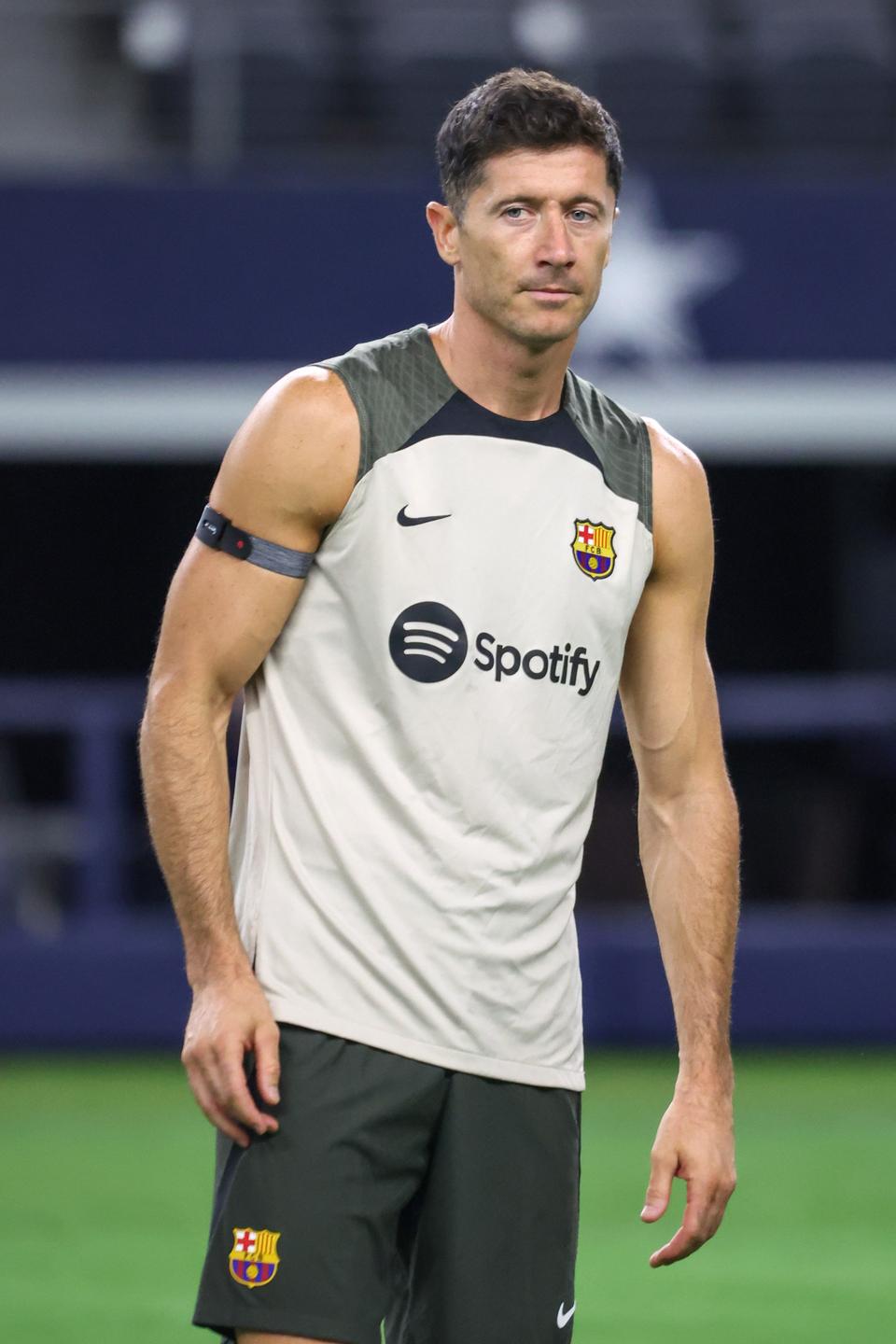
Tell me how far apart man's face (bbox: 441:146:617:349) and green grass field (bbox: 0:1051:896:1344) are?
3061 millimetres

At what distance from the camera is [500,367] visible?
3227 mm

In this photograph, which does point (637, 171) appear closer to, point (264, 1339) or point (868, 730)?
point (868, 730)

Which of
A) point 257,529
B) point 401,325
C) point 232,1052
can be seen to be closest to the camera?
point 232,1052

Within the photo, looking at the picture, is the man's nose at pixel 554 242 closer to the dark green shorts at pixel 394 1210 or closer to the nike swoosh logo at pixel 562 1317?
the dark green shorts at pixel 394 1210

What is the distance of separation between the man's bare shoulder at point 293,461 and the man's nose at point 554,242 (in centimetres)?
33

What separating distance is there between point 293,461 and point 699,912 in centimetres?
91

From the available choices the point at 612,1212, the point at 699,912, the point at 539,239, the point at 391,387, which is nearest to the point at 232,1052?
the point at 699,912

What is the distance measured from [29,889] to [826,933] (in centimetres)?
374

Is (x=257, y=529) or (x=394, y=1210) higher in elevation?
(x=257, y=529)

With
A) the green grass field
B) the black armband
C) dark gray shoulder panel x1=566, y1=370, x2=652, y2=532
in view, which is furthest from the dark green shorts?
the green grass field

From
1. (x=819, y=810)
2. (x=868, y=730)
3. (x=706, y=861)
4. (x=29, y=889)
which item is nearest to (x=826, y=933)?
(x=819, y=810)

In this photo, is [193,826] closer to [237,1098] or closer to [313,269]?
[237,1098]

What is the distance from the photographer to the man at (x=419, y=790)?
9.89ft

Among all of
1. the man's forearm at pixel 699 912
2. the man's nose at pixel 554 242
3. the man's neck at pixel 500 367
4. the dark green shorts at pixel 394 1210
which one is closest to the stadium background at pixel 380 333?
the man's forearm at pixel 699 912
